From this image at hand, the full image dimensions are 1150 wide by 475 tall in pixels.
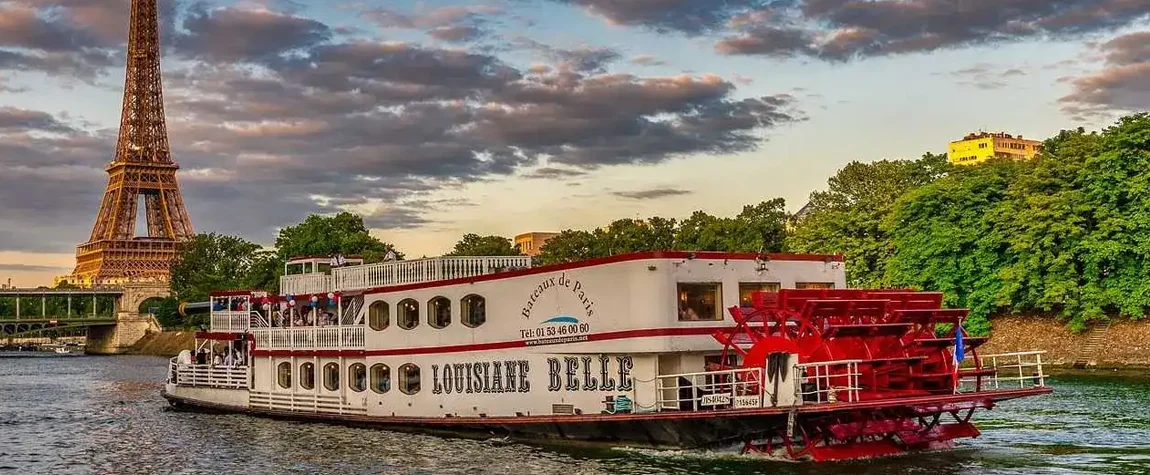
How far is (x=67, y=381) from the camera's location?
66875 millimetres

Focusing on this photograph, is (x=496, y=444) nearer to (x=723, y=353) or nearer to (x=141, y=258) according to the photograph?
(x=723, y=353)

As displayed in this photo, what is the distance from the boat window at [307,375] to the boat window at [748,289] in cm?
1382

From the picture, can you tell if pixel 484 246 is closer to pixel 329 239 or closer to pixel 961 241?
pixel 329 239

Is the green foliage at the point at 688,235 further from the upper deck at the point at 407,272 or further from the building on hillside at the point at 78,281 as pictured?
the building on hillside at the point at 78,281

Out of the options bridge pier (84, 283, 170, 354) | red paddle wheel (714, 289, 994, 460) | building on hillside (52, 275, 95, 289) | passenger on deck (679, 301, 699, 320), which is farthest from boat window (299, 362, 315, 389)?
building on hillside (52, 275, 95, 289)

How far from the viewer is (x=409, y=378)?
3206cm

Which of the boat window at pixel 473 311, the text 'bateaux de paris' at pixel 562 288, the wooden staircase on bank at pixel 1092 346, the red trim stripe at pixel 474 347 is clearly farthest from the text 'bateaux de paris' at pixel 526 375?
the wooden staircase on bank at pixel 1092 346

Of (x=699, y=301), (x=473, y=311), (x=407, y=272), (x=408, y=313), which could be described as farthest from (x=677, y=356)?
(x=407, y=272)

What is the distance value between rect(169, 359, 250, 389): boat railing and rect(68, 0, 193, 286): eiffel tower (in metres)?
110

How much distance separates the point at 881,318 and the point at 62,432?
23.7 m

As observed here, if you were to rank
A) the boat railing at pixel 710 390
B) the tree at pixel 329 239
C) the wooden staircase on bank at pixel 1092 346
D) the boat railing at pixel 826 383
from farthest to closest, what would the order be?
the tree at pixel 329 239, the wooden staircase on bank at pixel 1092 346, the boat railing at pixel 710 390, the boat railing at pixel 826 383

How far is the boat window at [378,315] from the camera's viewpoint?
32653 mm

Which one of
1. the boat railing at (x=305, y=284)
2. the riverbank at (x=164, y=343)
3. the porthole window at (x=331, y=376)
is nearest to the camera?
the porthole window at (x=331, y=376)

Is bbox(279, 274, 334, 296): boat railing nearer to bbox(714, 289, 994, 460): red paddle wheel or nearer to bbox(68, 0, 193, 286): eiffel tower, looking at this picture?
bbox(714, 289, 994, 460): red paddle wheel
